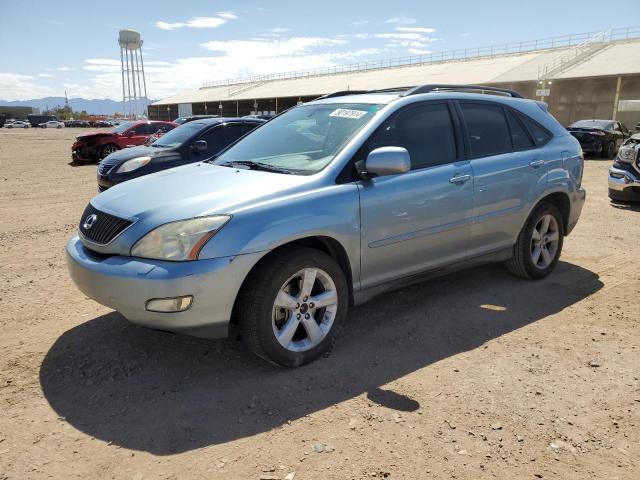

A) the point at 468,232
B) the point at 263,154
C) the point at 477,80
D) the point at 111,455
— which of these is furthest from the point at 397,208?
the point at 477,80

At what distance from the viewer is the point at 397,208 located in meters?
3.74

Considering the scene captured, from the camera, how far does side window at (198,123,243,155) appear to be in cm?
923

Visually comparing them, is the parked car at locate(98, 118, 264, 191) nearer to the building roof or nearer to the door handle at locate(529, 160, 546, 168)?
the door handle at locate(529, 160, 546, 168)

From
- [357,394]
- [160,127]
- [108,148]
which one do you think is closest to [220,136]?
[357,394]

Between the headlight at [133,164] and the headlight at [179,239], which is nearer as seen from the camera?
the headlight at [179,239]

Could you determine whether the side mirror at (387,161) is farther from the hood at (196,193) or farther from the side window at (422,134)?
the hood at (196,193)

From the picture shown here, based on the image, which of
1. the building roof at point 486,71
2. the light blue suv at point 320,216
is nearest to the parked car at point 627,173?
the light blue suv at point 320,216

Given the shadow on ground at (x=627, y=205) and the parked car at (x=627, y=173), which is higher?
the parked car at (x=627, y=173)

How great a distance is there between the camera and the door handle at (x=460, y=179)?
4104 mm

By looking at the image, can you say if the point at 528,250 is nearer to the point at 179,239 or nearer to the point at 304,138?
the point at 304,138

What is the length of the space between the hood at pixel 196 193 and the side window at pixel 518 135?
7.52 feet

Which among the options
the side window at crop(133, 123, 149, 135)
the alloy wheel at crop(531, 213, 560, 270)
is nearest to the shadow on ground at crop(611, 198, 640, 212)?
the alloy wheel at crop(531, 213, 560, 270)

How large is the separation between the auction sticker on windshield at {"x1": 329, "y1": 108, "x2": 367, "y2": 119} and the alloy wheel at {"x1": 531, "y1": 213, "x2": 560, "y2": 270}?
7.02 feet

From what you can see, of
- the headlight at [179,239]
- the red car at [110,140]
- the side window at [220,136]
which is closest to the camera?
the headlight at [179,239]
